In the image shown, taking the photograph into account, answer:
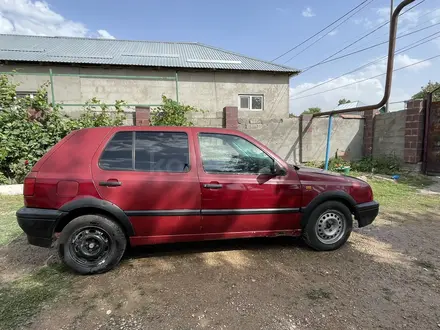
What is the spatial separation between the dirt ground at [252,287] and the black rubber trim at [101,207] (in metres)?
0.61

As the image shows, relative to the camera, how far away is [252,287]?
103 inches

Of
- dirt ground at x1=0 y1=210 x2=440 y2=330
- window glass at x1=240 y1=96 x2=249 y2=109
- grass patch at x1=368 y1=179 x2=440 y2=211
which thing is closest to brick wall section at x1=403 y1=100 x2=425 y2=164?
grass patch at x1=368 y1=179 x2=440 y2=211

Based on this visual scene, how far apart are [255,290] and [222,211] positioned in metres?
0.90

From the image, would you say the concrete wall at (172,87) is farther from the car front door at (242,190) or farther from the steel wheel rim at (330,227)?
the steel wheel rim at (330,227)

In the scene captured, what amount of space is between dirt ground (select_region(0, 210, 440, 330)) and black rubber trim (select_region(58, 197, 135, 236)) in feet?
2.00

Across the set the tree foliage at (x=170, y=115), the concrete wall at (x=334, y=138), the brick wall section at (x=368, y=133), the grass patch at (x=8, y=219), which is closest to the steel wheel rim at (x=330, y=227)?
the grass patch at (x=8, y=219)

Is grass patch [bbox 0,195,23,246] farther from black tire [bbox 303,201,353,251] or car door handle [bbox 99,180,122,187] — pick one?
black tire [bbox 303,201,353,251]

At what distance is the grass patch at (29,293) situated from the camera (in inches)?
86.2

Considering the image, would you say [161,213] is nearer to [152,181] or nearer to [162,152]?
[152,181]

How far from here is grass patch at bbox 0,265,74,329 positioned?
219 cm

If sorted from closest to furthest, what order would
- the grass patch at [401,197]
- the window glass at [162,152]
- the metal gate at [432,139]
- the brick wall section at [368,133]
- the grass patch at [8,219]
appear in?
the window glass at [162,152] → the grass patch at [8,219] → the grass patch at [401,197] → the metal gate at [432,139] → the brick wall section at [368,133]

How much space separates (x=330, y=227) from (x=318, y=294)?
1109mm

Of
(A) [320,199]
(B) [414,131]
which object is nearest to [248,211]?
(A) [320,199]

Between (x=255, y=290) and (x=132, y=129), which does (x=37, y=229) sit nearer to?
(x=132, y=129)
